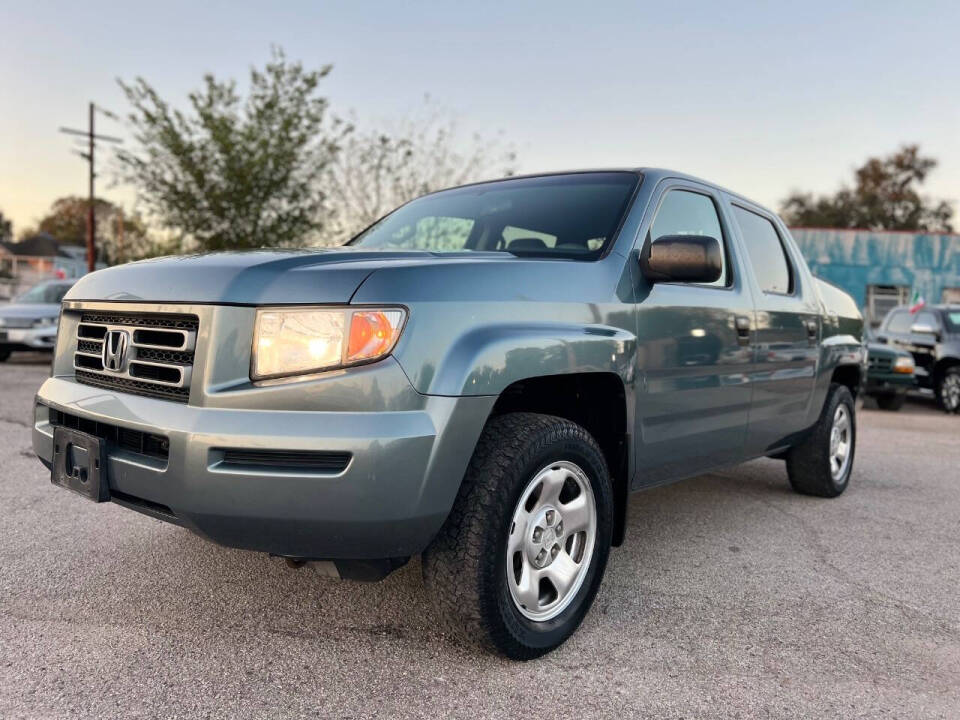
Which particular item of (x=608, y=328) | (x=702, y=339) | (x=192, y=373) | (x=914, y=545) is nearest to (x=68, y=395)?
(x=192, y=373)

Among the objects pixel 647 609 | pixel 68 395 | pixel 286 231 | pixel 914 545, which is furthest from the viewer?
pixel 286 231

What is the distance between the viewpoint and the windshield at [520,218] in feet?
10.8

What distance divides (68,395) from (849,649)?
2.87m

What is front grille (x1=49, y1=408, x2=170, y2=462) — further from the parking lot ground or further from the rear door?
the rear door

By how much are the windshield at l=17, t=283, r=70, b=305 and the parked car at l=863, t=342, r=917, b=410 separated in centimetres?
1281

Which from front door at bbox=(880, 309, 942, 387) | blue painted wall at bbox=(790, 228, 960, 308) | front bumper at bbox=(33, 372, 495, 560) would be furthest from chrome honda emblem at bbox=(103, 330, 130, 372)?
blue painted wall at bbox=(790, 228, 960, 308)

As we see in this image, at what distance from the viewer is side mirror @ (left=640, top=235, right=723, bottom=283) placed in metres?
2.92

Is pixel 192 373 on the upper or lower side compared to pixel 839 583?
upper

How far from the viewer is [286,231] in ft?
62.4

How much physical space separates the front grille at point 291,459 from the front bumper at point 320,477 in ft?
0.05

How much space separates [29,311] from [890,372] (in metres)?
12.9

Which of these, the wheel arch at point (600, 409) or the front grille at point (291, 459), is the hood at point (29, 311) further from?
the front grille at point (291, 459)

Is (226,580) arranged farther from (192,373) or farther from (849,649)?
(849,649)

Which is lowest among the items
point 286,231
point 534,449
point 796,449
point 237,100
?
point 796,449
